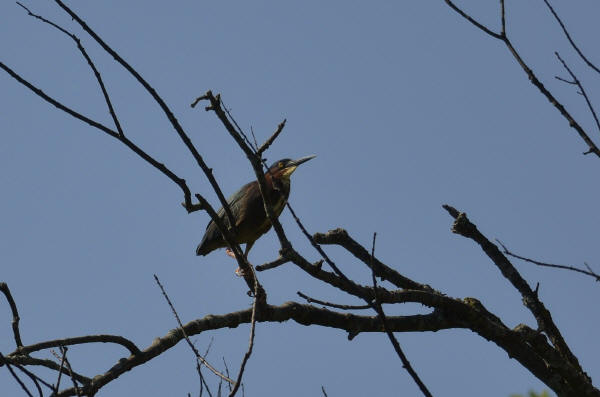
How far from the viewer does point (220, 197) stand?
3127mm

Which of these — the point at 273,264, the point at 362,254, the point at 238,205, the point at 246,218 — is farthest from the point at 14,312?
the point at 238,205

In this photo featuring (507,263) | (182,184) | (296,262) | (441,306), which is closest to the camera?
(182,184)

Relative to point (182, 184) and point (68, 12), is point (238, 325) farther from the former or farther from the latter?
point (68, 12)

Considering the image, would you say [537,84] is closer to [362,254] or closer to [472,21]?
[472,21]

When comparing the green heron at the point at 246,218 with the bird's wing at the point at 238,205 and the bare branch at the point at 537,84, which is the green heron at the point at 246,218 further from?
the bare branch at the point at 537,84

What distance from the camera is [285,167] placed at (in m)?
8.12

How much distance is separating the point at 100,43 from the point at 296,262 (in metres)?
1.37

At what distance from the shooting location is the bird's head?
25.9ft

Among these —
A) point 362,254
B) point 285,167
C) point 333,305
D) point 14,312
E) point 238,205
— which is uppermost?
point 285,167

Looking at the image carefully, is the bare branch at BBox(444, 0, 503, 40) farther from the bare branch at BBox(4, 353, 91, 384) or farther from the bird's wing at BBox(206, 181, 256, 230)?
the bird's wing at BBox(206, 181, 256, 230)

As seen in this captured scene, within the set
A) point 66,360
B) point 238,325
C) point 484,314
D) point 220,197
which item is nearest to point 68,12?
point 220,197

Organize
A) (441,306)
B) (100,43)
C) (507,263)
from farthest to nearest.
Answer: (507,263), (441,306), (100,43)

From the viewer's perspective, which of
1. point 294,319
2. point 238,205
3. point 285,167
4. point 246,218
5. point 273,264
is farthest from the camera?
point 285,167

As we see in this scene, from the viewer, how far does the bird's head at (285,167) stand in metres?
7.90
